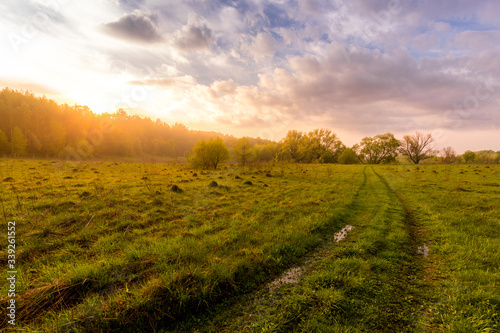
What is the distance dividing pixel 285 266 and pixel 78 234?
7480 mm

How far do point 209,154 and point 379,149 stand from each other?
82.5 metres

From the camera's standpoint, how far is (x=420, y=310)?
433 centimetres

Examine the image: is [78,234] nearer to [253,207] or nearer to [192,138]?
[253,207]

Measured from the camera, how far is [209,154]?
36.5 m

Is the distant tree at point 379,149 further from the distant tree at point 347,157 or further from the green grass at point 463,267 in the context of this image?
the green grass at point 463,267

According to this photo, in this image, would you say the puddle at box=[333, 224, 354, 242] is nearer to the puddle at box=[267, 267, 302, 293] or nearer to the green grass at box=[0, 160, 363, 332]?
the green grass at box=[0, 160, 363, 332]

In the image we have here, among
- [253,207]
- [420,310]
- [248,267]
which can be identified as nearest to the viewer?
[420,310]

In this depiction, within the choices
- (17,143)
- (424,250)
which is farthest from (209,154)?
(17,143)

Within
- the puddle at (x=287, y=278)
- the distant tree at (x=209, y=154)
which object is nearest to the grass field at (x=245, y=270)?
the puddle at (x=287, y=278)

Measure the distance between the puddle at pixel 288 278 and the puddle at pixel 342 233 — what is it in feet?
10.1

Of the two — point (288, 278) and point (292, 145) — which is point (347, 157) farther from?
point (288, 278)

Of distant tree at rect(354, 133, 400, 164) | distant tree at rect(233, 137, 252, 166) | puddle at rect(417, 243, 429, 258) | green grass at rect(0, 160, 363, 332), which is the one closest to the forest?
distant tree at rect(354, 133, 400, 164)

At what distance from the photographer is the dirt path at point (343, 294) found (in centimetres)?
395

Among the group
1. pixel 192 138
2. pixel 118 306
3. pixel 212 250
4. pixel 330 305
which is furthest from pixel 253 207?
pixel 192 138
